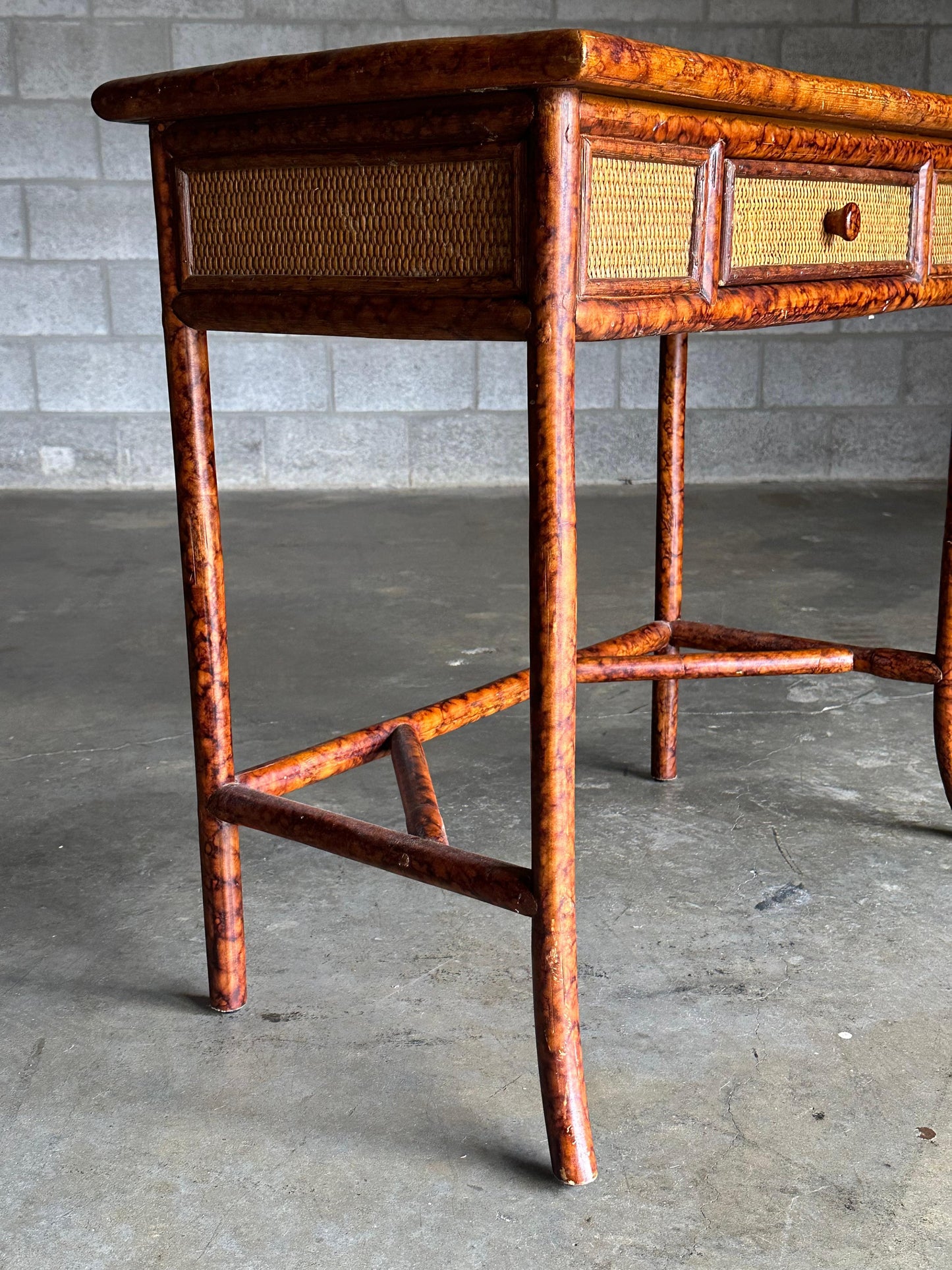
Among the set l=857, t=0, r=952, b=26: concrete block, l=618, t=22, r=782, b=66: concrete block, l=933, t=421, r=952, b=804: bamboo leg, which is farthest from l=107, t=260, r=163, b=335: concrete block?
l=933, t=421, r=952, b=804: bamboo leg

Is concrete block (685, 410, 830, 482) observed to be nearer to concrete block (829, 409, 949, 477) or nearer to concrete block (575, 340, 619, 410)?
concrete block (829, 409, 949, 477)

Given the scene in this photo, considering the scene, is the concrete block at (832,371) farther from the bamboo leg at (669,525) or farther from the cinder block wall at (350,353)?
the bamboo leg at (669,525)

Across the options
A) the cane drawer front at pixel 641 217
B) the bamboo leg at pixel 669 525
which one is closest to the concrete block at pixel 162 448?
the bamboo leg at pixel 669 525

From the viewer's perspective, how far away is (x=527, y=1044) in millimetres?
1361

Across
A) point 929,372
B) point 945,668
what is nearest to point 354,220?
point 945,668

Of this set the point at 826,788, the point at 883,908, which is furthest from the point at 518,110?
the point at 826,788

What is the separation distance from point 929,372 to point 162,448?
2.85m

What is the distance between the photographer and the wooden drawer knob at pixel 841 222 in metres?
1.28

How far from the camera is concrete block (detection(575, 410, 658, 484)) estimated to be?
16.3 feet

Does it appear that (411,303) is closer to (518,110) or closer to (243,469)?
(518,110)

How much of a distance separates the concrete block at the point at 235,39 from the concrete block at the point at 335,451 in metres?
1.27

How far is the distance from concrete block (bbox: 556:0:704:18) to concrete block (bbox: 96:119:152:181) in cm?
155

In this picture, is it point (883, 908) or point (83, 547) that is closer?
point (883, 908)

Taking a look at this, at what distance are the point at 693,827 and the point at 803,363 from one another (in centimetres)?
349
